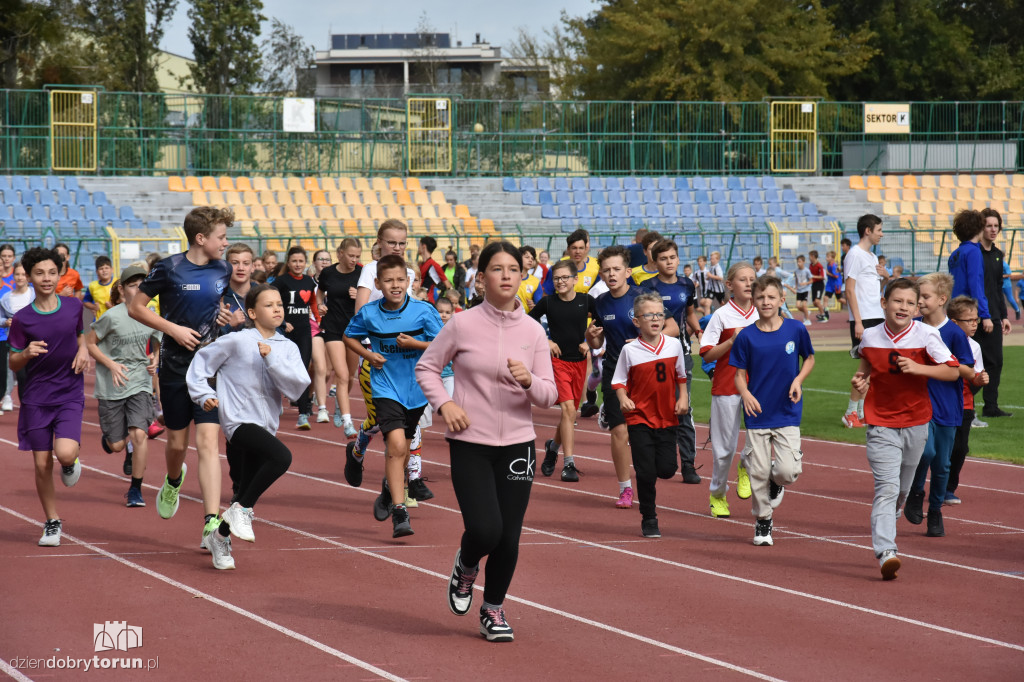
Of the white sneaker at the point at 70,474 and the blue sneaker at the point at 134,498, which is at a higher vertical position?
the white sneaker at the point at 70,474

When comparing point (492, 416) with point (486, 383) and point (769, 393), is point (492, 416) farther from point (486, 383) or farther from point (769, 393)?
point (769, 393)

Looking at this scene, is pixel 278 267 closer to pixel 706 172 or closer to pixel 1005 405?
pixel 1005 405

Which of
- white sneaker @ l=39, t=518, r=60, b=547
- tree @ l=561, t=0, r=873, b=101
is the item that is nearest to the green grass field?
white sneaker @ l=39, t=518, r=60, b=547

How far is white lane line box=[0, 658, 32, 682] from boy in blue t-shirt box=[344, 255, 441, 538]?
333 cm

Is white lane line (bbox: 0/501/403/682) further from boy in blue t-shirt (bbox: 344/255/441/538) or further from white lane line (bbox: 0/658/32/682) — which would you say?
boy in blue t-shirt (bbox: 344/255/441/538)

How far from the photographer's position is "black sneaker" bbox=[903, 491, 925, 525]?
8.57 metres

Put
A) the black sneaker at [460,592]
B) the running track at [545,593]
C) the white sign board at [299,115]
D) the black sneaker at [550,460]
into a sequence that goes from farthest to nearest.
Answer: the white sign board at [299,115], the black sneaker at [550,460], the black sneaker at [460,592], the running track at [545,593]

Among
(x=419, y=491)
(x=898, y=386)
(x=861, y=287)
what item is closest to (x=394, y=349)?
(x=419, y=491)

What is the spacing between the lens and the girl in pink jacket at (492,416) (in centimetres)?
581

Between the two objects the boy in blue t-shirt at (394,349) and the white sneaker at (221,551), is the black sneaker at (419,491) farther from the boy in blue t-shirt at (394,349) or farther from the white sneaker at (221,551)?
the white sneaker at (221,551)

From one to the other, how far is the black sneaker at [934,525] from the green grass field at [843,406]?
11.2ft

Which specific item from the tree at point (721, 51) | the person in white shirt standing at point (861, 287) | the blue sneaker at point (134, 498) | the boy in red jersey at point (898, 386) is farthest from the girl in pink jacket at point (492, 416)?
the tree at point (721, 51)

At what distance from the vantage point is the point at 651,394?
870 cm

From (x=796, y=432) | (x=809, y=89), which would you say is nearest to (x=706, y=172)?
(x=809, y=89)
